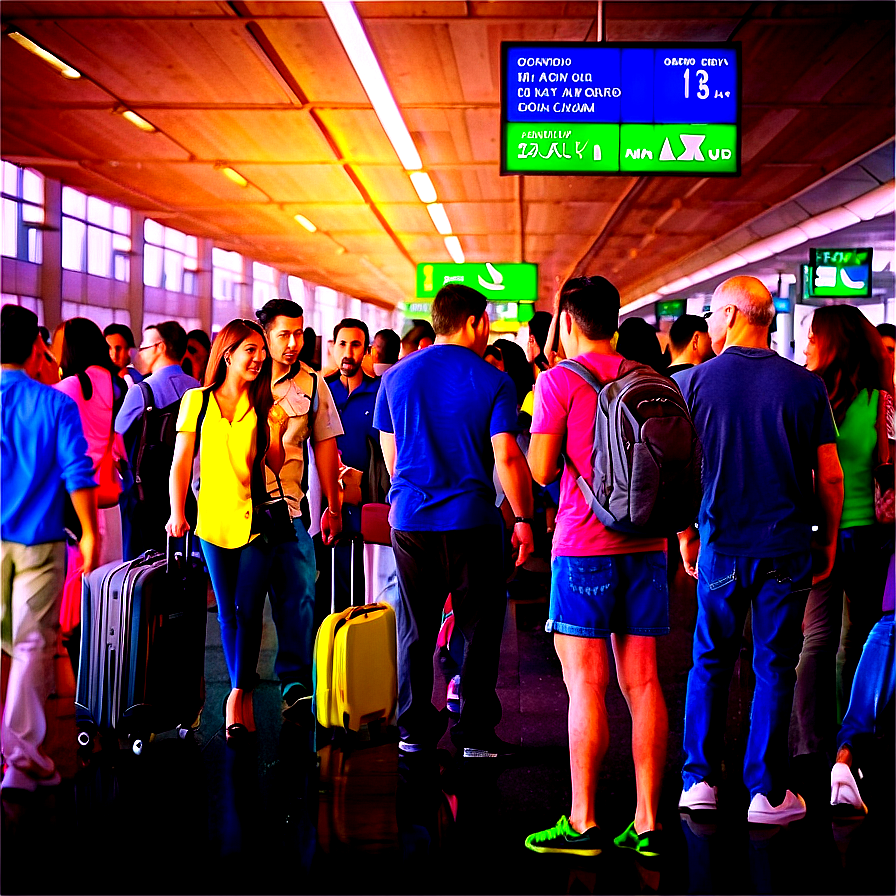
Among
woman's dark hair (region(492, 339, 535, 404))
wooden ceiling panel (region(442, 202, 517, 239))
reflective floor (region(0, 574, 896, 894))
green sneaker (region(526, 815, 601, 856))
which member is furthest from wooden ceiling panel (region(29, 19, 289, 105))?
wooden ceiling panel (region(442, 202, 517, 239))

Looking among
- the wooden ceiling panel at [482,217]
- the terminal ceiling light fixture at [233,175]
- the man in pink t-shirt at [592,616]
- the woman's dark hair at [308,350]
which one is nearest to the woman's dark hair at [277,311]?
the woman's dark hair at [308,350]

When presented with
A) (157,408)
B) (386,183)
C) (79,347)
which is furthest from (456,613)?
(386,183)

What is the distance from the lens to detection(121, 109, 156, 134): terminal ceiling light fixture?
11898mm

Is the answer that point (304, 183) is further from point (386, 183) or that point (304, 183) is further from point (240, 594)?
point (240, 594)

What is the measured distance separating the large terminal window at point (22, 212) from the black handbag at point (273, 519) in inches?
476

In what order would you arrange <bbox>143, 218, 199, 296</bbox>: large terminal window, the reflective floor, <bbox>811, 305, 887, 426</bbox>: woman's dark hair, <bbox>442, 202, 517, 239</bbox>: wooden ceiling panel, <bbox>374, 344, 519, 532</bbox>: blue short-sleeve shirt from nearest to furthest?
the reflective floor < <bbox>811, 305, 887, 426</bbox>: woman's dark hair < <bbox>374, 344, 519, 532</bbox>: blue short-sleeve shirt < <bbox>442, 202, 517, 239</bbox>: wooden ceiling panel < <bbox>143, 218, 199, 296</bbox>: large terminal window

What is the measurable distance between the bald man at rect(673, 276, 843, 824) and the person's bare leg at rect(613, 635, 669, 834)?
1.20 ft

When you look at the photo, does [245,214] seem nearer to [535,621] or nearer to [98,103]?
[98,103]

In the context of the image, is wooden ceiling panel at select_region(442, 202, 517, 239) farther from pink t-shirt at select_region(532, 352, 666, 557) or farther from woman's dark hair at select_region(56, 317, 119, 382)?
pink t-shirt at select_region(532, 352, 666, 557)

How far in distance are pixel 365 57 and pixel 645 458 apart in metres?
6.96

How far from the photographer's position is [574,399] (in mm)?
3629

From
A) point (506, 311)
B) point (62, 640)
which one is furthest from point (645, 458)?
point (506, 311)

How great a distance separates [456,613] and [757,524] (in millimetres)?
1372

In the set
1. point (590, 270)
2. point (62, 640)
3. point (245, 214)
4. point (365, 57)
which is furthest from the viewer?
point (590, 270)
